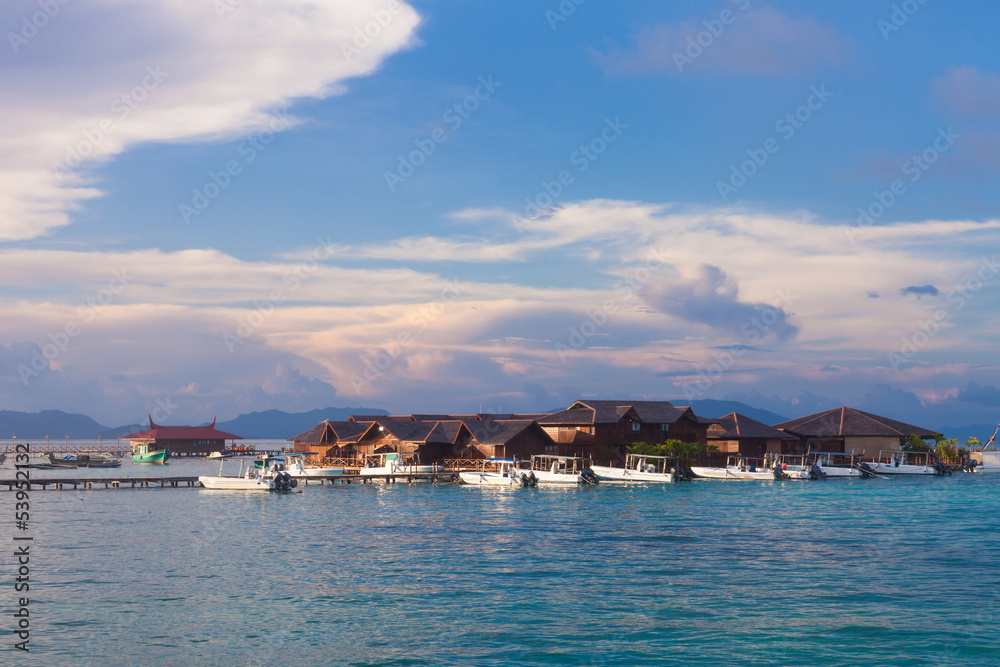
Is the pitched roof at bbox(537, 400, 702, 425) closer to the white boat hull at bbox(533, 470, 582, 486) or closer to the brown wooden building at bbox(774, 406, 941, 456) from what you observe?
the white boat hull at bbox(533, 470, 582, 486)

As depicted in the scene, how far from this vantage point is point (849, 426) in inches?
4496

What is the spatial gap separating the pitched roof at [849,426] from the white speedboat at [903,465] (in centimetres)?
269

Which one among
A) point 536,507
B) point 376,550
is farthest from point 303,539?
point 536,507

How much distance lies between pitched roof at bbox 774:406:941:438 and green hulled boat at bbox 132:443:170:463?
112m

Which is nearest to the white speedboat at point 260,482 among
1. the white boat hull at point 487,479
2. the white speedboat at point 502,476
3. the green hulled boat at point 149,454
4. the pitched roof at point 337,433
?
the white boat hull at point 487,479

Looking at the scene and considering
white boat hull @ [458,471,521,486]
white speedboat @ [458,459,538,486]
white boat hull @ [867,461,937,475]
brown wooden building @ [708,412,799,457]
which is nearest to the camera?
white speedboat @ [458,459,538,486]

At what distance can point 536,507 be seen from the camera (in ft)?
212

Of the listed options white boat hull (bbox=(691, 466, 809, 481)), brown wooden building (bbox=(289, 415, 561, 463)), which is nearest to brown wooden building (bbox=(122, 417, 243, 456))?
brown wooden building (bbox=(289, 415, 561, 463))

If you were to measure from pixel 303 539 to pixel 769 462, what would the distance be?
73217 millimetres

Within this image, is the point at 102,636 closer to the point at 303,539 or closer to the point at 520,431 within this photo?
the point at 303,539

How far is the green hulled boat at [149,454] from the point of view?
160 metres

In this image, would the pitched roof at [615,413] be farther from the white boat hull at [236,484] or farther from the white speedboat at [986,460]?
the white speedboat at [986,460]

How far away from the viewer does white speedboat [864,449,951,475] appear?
10656 centimetres

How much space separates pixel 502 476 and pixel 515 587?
2069 inches
